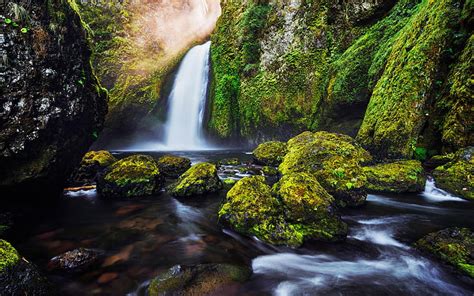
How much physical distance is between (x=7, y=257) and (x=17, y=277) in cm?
23

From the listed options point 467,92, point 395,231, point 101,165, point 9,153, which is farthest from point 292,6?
point 9,153

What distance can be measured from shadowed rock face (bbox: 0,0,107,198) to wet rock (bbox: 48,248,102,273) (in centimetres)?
210

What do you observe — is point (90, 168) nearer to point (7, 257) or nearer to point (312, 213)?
point (7, 257)

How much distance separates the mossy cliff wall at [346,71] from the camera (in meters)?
7.60

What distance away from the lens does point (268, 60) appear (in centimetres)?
1719

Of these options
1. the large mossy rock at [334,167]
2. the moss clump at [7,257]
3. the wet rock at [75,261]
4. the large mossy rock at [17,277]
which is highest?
the large mossy rock at [334,167]

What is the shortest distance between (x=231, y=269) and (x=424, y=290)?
2.39 meters

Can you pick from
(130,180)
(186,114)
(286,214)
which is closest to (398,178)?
(286,214)

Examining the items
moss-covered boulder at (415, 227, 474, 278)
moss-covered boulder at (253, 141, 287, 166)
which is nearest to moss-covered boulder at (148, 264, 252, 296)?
moss-covered boulder at (415, 227, 474, 278)

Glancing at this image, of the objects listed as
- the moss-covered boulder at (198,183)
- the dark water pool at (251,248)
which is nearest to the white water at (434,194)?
the dark water pool at (251,248)

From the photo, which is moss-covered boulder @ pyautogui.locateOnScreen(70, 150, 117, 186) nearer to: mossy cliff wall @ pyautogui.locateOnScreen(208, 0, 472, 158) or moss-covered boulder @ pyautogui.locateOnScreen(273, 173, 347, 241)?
moss-covered boulder @ pyautogui.locateOnScreen(273, 173, 347, 241)

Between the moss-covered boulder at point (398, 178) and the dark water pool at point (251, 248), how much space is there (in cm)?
28

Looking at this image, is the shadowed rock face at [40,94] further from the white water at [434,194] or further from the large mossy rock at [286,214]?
the white water at [434,194]

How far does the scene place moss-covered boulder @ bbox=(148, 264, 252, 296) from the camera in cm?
296
